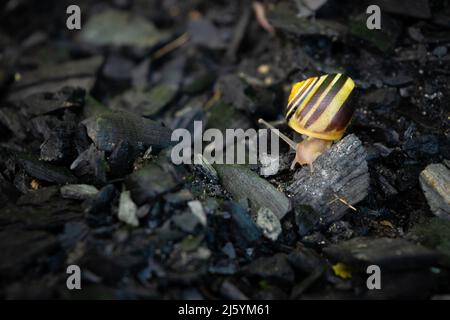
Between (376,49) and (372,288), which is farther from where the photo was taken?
(376,49)

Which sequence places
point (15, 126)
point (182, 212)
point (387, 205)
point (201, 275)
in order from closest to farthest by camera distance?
point (201, 275) < point (182, 212) < point (387, 205) < point (15, 126)

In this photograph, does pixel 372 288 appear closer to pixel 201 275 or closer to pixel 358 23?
pixel 201 275

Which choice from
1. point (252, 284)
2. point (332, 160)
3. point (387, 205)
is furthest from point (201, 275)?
point (387, 205)

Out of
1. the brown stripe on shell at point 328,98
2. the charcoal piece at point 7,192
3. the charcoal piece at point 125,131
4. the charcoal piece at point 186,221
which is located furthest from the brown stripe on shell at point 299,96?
the charcoal piece at point 7,192

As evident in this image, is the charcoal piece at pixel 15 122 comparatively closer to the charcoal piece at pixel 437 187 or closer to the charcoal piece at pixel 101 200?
the charcoal piece at pixel 101 200

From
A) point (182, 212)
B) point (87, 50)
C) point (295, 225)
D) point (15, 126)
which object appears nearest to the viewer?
point (182, 212)

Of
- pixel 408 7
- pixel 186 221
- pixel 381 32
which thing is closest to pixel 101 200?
pixel 186 221
